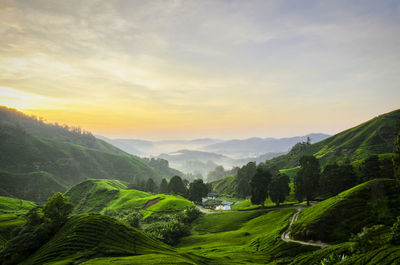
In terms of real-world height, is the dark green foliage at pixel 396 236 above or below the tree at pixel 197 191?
above

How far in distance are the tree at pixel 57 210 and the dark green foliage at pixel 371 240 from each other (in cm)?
7141

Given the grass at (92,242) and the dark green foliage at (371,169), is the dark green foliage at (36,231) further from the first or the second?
the dark green foliage at (371,169)

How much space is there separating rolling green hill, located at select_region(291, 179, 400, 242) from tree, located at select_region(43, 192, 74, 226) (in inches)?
2617

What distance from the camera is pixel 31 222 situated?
201 feet

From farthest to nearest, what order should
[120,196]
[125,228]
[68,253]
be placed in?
1. [120,196]
2. [125,228]
3. [68,253]

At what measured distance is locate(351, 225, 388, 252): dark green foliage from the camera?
111ft

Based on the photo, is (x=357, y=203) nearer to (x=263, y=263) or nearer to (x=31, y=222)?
(x=263, y=263)

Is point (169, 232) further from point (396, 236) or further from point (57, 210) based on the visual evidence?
point (396, 236)

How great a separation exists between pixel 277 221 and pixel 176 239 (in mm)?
42316

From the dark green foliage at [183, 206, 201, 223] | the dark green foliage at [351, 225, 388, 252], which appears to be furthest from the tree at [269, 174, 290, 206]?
the dark green foliage at [351, 225, 388, 252]

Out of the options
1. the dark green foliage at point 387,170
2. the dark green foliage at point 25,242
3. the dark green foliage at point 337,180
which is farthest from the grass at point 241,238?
the dark green foliage at point 387,170

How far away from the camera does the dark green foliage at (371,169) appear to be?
88.4 metres

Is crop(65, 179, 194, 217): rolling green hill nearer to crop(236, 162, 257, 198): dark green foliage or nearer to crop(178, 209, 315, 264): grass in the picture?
crop(178, 209, 315, 264): grass

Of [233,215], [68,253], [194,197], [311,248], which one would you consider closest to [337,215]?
[311,248]
